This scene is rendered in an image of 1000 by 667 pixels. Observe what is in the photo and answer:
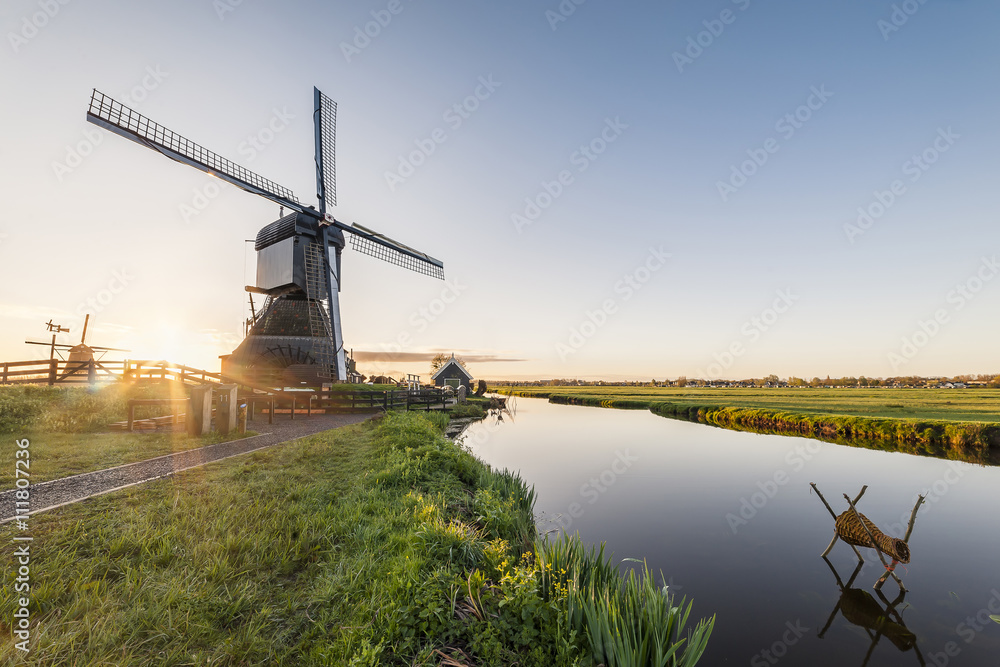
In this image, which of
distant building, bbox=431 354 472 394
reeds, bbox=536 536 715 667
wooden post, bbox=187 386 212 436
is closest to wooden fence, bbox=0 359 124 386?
wooden post, bbox=187 386 212 436

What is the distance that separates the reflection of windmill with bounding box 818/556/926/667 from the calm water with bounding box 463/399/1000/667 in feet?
0.09

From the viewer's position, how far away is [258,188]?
29.4 m

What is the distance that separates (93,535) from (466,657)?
17.2 feet

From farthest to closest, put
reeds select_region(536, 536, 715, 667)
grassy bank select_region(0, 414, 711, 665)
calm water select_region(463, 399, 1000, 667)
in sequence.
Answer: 1. calm water select_region(463, 399, 1000, 667)
2. grassy bank select_region(0, 414, 711, 665)
3. reeds select_region(536, 536, 715, 667)

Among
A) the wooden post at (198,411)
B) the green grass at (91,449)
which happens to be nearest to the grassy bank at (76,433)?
the green grass at (91,449)

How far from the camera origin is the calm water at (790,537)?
5.90m

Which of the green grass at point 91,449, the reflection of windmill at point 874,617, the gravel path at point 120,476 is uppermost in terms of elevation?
the green grass at point 91,449

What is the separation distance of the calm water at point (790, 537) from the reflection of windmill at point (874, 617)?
29 millimetres

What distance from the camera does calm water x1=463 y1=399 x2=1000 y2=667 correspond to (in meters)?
5.90

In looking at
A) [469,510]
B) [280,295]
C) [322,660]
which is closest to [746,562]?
[469,510]

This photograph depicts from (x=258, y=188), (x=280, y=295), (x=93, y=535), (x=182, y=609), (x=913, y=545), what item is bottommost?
(x=913, y=545)

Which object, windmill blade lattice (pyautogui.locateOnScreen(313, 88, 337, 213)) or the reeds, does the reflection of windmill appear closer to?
the reeds

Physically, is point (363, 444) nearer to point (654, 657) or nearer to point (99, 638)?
point (99, 638)

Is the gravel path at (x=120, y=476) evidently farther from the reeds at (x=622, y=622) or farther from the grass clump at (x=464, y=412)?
the grass clump at (x=464, y=412)
